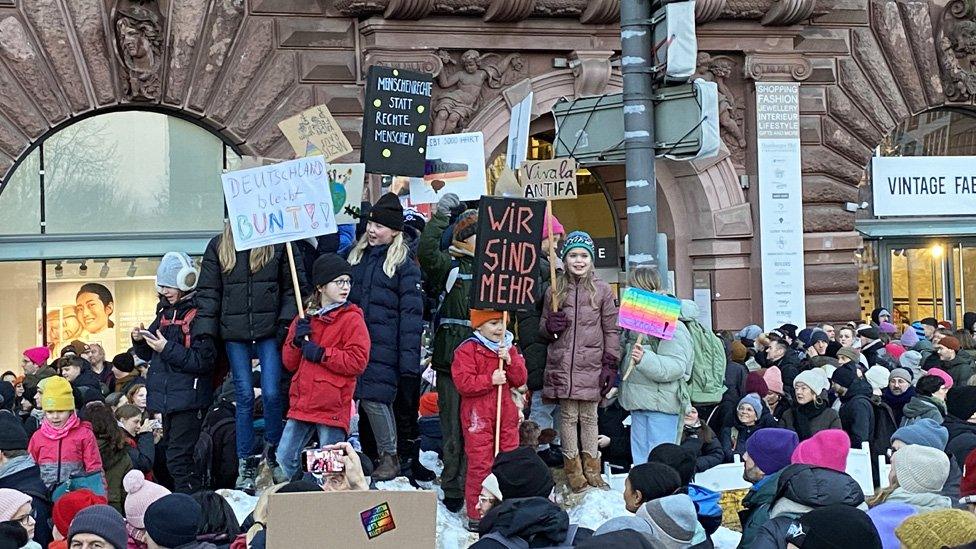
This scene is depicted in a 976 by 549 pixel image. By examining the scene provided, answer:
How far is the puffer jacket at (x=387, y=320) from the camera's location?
9.23 meters

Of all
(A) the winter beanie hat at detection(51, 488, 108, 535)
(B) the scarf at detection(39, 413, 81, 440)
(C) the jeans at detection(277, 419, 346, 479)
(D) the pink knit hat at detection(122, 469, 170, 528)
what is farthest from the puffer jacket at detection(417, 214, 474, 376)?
(A) the winter beanie hat at detection(51, 488, 108, 535)

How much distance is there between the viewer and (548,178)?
10844 millimetres

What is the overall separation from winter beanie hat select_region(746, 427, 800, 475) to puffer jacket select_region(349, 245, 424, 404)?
2.56 metres

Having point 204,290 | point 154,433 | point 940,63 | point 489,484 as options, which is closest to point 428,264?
point 204,290

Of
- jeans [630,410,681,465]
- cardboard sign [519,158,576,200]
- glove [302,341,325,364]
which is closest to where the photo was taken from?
glove [302,341,325,364]

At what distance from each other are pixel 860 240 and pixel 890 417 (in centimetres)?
836

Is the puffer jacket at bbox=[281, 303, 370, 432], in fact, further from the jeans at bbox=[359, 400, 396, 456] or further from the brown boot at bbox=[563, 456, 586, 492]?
the brown boot at bbox=[563, 456, 586, 492]

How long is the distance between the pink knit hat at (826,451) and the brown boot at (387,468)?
2892 mm

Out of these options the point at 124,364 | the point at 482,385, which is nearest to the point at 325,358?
the point at 482,385

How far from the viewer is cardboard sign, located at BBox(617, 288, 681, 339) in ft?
31.1

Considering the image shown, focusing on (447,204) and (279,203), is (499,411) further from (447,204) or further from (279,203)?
(279,203)

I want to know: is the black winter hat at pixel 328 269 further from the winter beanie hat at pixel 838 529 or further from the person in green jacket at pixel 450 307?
the winter beanie hat at pixel 838 529

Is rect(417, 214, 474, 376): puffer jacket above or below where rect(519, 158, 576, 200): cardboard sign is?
below

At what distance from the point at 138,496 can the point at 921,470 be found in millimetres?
3504
